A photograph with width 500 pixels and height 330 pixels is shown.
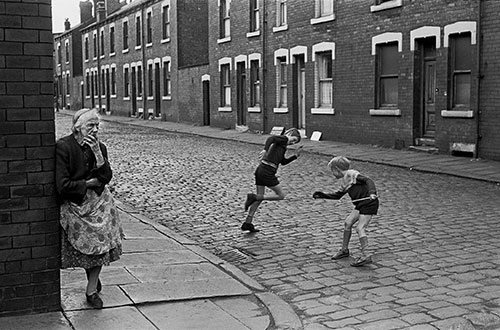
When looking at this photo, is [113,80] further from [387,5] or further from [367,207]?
[367,207]

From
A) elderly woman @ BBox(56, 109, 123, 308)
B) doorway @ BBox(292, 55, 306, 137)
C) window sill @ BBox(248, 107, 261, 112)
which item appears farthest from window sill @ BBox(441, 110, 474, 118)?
elderly woman @ BBox(56, 109, 123, 308)

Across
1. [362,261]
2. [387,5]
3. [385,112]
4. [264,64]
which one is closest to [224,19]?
[264,64]

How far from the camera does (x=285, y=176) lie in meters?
15.8

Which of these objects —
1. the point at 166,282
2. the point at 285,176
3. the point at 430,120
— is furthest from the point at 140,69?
the point at 166,282

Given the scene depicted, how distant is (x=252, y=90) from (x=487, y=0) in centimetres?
1489

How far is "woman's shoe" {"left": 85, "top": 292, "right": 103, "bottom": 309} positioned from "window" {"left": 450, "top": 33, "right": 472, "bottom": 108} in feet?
48.5

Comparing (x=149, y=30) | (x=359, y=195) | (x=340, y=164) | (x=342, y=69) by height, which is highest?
(x=149, y=30)

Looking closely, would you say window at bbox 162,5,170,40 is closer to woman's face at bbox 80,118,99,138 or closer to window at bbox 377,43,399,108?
window at bbox 377,43,399,108

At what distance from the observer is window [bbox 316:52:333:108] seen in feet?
83.3

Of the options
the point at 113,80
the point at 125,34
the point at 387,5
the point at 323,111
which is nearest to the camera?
the point at 387,5

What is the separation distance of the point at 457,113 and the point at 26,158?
49.4 ft

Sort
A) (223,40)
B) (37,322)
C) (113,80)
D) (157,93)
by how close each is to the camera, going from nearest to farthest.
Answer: (37,322) < (223,40) < (157,93) < (113,80)

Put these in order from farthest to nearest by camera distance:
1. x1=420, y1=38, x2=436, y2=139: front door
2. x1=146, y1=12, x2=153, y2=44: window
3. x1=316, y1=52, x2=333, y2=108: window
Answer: x1=146, y1=12, x2=153, y2=44: window < x1=316, y1=52, x2=333, y2=108: window < x1=420, y1=38, x2=436, y2=139: front door

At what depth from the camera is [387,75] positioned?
2186 centimetres
